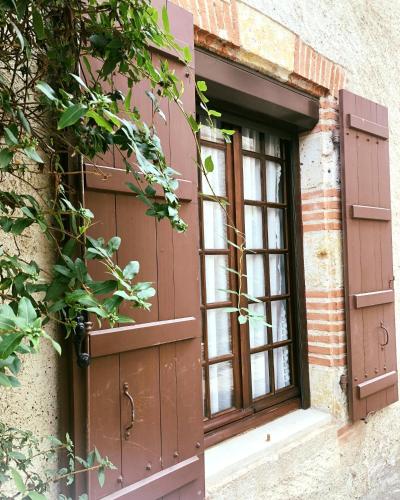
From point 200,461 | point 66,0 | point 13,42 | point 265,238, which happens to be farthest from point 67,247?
point 265,238

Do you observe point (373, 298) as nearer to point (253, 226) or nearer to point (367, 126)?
point (253, 226)

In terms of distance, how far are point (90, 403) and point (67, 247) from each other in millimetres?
644

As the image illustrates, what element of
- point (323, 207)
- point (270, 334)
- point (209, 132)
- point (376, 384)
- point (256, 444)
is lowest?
point (256, 444)

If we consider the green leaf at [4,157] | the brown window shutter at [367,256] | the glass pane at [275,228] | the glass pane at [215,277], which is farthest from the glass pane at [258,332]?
the green leaf at [4,157]

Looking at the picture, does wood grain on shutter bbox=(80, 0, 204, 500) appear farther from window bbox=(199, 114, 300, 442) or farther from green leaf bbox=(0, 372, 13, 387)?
green leaf bbox=(0, 372, 13, 387)

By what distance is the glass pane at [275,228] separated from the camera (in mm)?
3094

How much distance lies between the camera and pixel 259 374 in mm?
2949

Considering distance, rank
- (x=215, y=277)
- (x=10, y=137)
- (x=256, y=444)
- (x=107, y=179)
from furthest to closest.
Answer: (x=215, y=277)
(x=256, y=444)
(x=107, y=179)
(x=10, y=137)

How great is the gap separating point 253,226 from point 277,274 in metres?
0.39

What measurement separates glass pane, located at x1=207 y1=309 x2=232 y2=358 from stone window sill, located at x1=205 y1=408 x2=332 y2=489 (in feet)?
1.59

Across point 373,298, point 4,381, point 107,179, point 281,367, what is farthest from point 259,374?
point 4,381

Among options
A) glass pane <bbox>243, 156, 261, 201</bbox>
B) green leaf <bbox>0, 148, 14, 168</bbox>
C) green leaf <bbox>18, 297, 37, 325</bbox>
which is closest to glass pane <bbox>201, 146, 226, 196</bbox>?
glass pane <bbox>243, 156, 261, 201</bbox>

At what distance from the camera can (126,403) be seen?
182 centimetres

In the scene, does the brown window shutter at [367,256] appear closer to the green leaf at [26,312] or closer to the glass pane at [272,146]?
the glass pane at [272,146]
